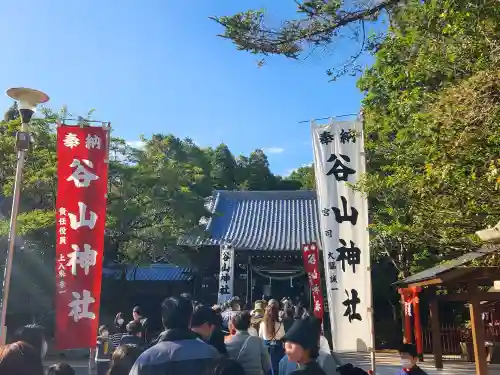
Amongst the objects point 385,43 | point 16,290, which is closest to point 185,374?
point 385,43

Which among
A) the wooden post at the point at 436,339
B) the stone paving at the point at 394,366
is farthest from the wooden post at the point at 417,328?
the wooden post at the point at 436,339

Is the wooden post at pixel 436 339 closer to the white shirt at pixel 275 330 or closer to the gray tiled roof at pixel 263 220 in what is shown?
the gray tiled roof at pixel 263 220

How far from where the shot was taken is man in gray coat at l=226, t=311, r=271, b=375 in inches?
188

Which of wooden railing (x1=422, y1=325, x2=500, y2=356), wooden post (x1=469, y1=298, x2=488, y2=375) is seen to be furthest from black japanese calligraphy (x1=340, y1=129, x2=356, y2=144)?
wooden railing (x1=422, y1=325, x2=500, y2=356)

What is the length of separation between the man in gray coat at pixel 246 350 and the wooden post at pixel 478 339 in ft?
19.9

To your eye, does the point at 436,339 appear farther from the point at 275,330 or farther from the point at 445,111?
the point at 445,111

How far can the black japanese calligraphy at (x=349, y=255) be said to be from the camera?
22.4 ft

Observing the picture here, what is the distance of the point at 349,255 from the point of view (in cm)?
687

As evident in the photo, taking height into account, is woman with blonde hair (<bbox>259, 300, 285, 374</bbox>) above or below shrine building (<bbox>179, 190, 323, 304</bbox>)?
below

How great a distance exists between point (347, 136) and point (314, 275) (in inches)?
387

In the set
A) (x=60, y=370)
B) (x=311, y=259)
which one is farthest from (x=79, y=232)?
(x=311, y=259)

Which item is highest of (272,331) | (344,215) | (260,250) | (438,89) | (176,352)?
(438,89)

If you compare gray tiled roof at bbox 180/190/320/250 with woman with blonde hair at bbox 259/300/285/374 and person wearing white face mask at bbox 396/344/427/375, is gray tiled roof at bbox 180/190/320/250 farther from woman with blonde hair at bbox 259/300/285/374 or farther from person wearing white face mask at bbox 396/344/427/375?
person wearing white face mask at bbox 396/344/427/375

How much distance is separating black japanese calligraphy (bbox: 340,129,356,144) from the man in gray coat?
3.42 m
